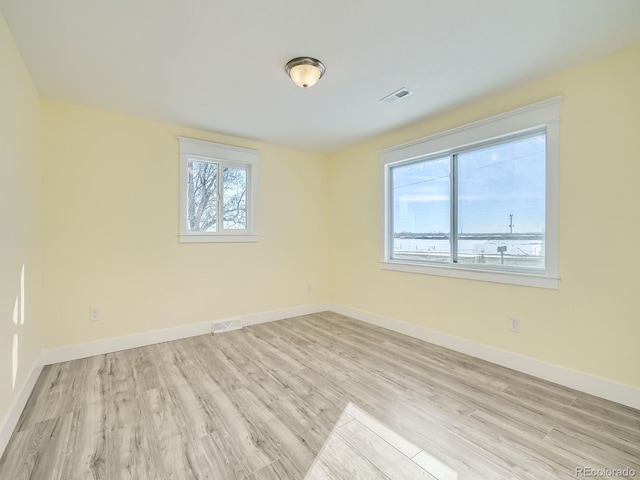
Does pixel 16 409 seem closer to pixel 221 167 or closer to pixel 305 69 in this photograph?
pixel 221 167

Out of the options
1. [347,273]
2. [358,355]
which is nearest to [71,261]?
[358,355]

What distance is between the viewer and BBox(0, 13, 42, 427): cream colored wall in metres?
1.72

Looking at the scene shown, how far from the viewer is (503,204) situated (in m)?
2.77

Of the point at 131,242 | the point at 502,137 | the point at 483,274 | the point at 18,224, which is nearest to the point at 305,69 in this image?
the point at 502,137

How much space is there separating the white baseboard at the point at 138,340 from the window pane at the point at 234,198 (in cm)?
126

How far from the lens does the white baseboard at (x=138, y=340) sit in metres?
2.80

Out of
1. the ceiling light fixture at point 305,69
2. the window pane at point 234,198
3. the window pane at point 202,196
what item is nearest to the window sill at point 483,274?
the window pane at point 234,198

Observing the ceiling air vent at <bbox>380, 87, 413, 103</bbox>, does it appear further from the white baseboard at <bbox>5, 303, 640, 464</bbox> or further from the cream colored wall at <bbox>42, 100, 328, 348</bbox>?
the white baseboard at <bbox>5, 303, 640, 464</bbox>

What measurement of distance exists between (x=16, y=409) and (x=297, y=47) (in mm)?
3015

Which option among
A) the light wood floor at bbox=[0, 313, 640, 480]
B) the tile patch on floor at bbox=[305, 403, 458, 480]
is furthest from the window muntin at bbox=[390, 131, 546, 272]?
the tile patch on floor at bbox=[305, 403, 458, 480]

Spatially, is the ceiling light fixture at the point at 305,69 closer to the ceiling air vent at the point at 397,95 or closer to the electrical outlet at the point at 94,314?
the ceiling air vent at the point at 397,95

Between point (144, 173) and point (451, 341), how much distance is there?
3.77m

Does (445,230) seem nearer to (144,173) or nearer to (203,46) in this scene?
(203,46)

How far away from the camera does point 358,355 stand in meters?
2.94
